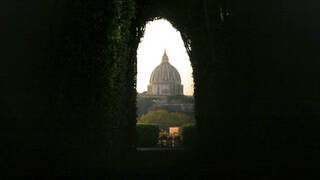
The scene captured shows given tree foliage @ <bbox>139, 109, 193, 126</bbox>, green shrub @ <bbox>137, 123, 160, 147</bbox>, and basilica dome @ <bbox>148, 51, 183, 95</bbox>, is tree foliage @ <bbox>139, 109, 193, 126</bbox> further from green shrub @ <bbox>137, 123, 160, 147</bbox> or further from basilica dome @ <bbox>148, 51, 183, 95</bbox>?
basilica dome @ <bbox>148, 51, 183, 95</bbox>

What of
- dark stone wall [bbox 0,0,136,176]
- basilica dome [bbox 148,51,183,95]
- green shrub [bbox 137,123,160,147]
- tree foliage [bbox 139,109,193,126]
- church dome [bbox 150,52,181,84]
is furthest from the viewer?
church dome [bbox 150,52,181,84]

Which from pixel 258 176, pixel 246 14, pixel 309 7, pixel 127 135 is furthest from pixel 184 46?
pixel 258 176

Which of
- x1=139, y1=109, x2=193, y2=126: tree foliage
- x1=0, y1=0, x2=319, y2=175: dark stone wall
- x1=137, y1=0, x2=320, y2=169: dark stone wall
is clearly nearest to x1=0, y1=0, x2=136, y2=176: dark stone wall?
x1=0, y1=0, x2=319, y2=175: dark stone wall

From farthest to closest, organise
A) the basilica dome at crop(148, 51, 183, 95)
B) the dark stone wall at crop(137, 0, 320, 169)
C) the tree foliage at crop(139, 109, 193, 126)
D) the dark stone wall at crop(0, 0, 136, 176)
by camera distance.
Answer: the basilica dome at crop(148, 51, 183, 95) < the tree foliage at crop(139, 109, 193, 126) < the dark stone wall at crop(137, 0, 320, 169) < the dark stone wall at crop(0, 0, 136, 176)

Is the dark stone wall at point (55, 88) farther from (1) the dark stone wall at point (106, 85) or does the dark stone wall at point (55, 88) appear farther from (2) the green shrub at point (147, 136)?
(2) the green shrub at point (147, 136)

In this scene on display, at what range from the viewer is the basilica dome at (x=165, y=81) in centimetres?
12125

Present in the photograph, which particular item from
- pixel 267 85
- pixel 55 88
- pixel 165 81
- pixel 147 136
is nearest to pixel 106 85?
pixel 55 88

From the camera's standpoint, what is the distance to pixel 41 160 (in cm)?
513

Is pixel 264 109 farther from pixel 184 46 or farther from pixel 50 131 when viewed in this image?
pixel 184 46

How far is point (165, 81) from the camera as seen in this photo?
122m

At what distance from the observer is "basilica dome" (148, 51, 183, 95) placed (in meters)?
121

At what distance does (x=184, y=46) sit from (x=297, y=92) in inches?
249

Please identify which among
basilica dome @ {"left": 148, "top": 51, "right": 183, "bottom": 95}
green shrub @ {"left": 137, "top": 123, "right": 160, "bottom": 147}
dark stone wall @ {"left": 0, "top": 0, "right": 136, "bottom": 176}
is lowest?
green shrub @ {"left": 137, "top": 123, "right": 160, "bottom": 147}

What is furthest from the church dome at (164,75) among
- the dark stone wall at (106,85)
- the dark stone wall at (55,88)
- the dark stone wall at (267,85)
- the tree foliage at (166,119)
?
the dark stone wall at (55,88)
